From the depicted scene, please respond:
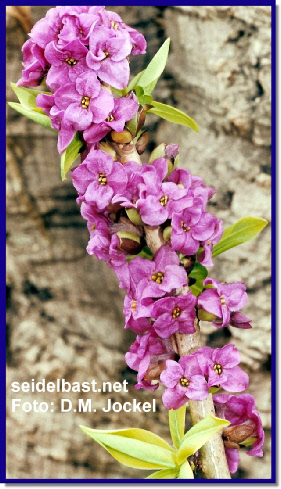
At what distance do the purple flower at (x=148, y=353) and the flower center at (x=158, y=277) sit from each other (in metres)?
0.07

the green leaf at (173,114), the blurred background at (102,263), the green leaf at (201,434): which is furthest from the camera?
the blurred background at (102,263)

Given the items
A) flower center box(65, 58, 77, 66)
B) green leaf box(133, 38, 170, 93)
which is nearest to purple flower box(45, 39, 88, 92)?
flower center box(65, 58, 77, 66)

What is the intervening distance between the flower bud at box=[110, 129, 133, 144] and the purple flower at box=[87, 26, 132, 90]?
0.05 metres

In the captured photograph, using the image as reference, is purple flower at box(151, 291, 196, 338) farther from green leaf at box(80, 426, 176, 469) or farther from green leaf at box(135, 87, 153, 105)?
green leaf at box(135, 87, 153, 105)

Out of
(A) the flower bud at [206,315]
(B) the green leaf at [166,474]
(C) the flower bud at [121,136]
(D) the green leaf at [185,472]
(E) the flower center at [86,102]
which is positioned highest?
(E) the flower center at [86,102]

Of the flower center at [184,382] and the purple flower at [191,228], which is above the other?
the purple flower at [191,228]

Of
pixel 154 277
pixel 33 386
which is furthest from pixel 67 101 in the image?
pixel 33 386

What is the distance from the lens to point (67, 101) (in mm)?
673

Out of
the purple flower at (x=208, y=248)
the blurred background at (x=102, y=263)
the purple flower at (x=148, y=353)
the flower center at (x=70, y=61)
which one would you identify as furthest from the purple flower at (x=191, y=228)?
the blurred background at (x=102, y=263)

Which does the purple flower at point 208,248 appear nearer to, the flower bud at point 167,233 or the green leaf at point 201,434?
the flower bud at point 167,233

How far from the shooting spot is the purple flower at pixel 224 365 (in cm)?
68

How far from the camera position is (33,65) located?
691 mm

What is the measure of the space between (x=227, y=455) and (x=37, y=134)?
73 centimetres
